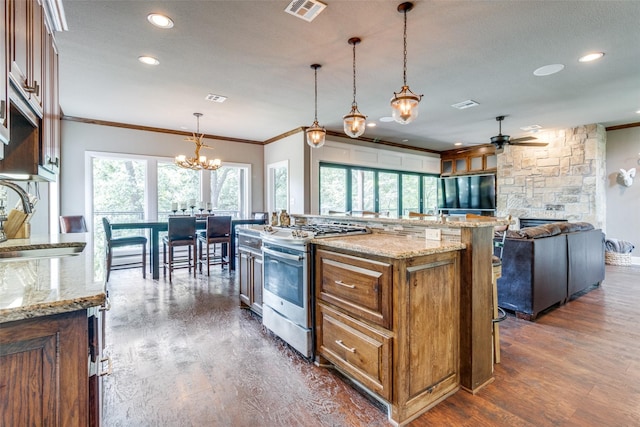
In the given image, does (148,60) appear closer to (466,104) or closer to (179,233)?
(179,233)

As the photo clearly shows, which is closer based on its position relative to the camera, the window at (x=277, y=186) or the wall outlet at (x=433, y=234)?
the wall outlet at (x=433, y=234)

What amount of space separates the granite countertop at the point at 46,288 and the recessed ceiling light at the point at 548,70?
4343 millimetres

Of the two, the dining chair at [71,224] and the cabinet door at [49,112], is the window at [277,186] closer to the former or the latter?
the dining chair at [71,224]

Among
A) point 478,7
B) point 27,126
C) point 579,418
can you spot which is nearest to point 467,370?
point 579,418

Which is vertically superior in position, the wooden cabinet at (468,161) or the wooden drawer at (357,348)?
the wooden cabinet at (468,161)

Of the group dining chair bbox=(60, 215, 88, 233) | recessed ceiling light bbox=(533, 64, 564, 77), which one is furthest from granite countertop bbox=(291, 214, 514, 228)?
dining chair bbox=(60, 215, 88, 233)

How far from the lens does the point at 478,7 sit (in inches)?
92.7

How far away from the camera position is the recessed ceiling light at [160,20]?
243 centimetres

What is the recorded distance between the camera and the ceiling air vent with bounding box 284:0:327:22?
90.2 inches

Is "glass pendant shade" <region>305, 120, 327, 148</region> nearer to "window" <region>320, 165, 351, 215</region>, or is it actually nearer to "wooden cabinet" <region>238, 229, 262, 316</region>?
"wooden cabinet" <region>238, 229, 262, 316</region>

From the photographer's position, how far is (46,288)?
0.95 metres

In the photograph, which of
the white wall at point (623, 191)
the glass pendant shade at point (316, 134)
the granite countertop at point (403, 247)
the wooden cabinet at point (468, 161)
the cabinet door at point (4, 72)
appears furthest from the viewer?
the wooden cabinet at point (468, 161)

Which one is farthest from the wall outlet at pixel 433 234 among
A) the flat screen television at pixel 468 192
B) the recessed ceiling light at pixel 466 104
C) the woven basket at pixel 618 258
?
the flat screen television at pixel 468 192

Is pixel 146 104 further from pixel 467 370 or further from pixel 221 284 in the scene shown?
pixel 467 370
